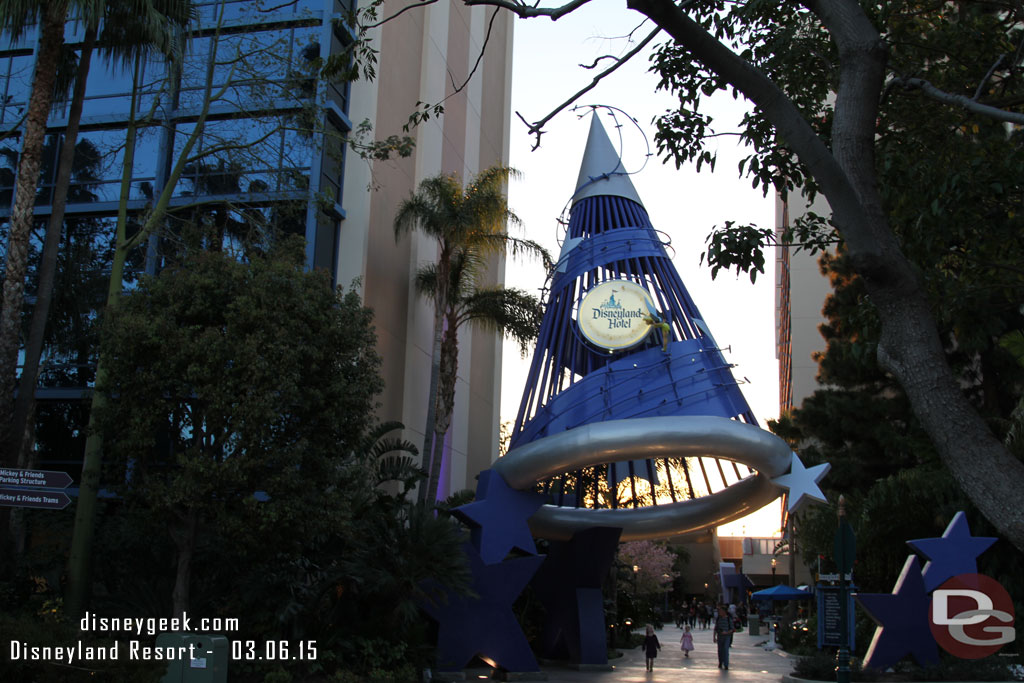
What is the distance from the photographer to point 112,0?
18391 millimetres

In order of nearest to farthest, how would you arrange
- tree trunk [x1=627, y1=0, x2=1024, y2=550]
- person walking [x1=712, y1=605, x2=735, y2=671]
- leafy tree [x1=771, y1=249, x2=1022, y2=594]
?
tree trunk [x1=627, y1=0, x2=1024, y2=550], leafy tree [x1=771, y1=249, x2=1022, y2=594], person walking [x1=712, y1=605, x2=735, y2=671]

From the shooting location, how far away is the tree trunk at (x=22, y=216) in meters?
17.5

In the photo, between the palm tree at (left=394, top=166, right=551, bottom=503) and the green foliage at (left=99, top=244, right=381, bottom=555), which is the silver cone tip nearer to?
the palm tree at (left=394, top=166, right=551, bottom=503)

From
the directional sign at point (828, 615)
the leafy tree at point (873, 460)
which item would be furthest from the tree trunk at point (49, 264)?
the leafy tree at point (873, 460)

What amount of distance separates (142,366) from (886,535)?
2173cm

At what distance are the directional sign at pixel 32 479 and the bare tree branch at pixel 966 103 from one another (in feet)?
35.7

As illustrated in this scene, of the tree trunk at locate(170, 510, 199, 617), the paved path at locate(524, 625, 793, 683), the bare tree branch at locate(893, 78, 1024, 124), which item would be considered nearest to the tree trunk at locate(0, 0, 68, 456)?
the tree trunk at locate(170, 510, 199, 617)

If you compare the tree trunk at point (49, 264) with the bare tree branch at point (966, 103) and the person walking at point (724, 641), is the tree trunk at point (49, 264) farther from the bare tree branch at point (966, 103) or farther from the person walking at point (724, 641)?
the person walking at point (724, 641)

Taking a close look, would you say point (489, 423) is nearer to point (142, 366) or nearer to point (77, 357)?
point (77, 357)

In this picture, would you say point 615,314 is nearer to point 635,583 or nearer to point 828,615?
point 828,615

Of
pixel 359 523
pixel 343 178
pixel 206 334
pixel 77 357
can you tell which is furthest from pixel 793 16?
pixel 77 357

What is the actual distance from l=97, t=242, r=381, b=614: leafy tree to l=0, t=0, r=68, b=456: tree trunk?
203 cm

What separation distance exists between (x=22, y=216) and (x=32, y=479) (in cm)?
739

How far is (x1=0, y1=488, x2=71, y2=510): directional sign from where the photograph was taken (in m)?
12.3
